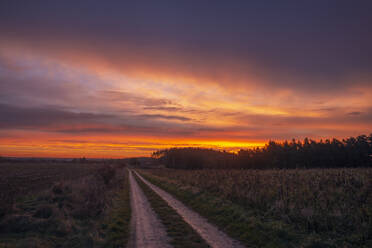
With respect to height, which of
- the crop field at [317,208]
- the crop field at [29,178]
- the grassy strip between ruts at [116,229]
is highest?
the crop field at [317,208]

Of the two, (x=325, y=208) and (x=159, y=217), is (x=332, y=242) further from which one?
(x=159, y=217)

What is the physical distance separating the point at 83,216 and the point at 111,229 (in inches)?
125

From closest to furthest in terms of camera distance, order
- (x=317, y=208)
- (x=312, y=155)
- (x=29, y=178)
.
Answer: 1. (x=317, y=208)
2. (x=29, y=178)
3. (x=312, y=155)

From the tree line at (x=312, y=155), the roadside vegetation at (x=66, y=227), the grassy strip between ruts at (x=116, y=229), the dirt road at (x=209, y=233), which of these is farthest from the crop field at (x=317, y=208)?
the tree line at (x=312, y=155)

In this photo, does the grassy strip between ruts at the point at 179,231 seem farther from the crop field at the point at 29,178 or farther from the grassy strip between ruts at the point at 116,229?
the crop field at the point at 29,178

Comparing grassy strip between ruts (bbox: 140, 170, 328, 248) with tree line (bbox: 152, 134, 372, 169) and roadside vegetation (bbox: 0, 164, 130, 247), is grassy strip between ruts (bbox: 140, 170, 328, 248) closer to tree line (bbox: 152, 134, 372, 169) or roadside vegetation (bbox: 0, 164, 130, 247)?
roadside vegetation (bbox: 0, 164, 130, 247)

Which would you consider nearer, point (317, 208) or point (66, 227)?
point (66, 227)

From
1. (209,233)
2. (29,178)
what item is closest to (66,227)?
(209,233)

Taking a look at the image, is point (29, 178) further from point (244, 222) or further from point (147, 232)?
point (244, 222)

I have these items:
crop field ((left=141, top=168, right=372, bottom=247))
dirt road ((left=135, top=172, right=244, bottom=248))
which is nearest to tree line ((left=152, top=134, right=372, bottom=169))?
crop field ((left=141, top=168, right=372, bottom=247))

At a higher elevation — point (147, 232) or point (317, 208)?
point (317, 208)

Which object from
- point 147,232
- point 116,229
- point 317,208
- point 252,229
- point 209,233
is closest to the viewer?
point 209,233

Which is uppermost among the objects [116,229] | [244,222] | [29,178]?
[244,222]

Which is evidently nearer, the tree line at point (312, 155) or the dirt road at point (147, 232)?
the dirt road at point (147, 232)
